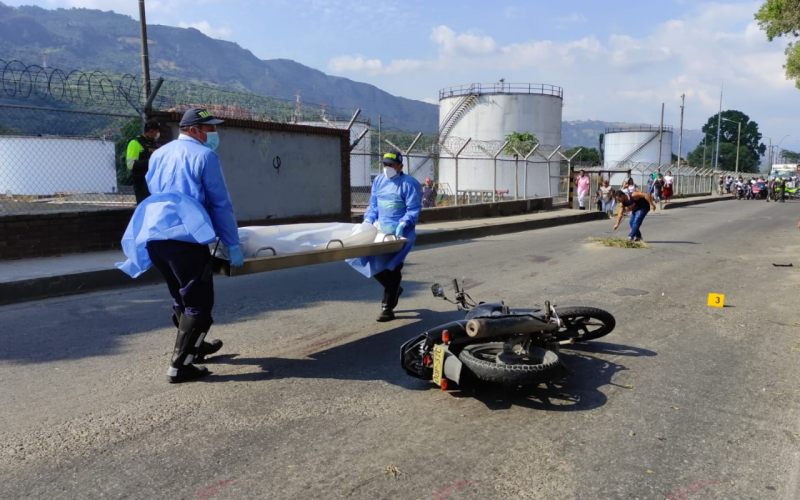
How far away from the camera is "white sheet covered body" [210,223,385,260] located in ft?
14.6

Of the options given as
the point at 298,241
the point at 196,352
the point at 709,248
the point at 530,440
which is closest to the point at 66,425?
the point at 196,352

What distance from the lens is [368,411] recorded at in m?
3.78

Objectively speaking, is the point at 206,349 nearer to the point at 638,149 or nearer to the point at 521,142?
the point at 521,142

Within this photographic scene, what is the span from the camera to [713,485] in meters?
2.93

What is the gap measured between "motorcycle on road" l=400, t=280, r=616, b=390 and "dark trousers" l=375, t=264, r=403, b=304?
1.64 meters

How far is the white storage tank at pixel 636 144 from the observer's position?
80062mm

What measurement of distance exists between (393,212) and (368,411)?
2.57 metres

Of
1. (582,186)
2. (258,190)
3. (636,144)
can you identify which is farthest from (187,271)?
(636,144)

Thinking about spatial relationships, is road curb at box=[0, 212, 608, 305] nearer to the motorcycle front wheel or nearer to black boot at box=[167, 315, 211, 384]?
black boot at box=[167, 315, 211, 384]

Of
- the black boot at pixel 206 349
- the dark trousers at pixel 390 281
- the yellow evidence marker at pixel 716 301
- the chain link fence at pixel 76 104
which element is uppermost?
the chain link fence at pixel 76 104

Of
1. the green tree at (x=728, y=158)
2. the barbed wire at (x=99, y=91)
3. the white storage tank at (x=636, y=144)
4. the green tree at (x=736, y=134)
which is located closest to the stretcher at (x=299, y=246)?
the barbed wire at (x=99, y=91)

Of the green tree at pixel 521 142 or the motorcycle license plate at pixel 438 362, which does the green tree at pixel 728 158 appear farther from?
the motorcycle license plate at pixel 438 362

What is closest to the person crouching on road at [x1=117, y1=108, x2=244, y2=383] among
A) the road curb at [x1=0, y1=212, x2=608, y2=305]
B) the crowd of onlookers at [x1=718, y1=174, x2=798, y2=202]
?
the road curb at [x1=0, y1=212, x2=608, y2=305]

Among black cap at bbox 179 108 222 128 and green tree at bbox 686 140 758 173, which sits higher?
green tree at bbox 686 140 758 173
